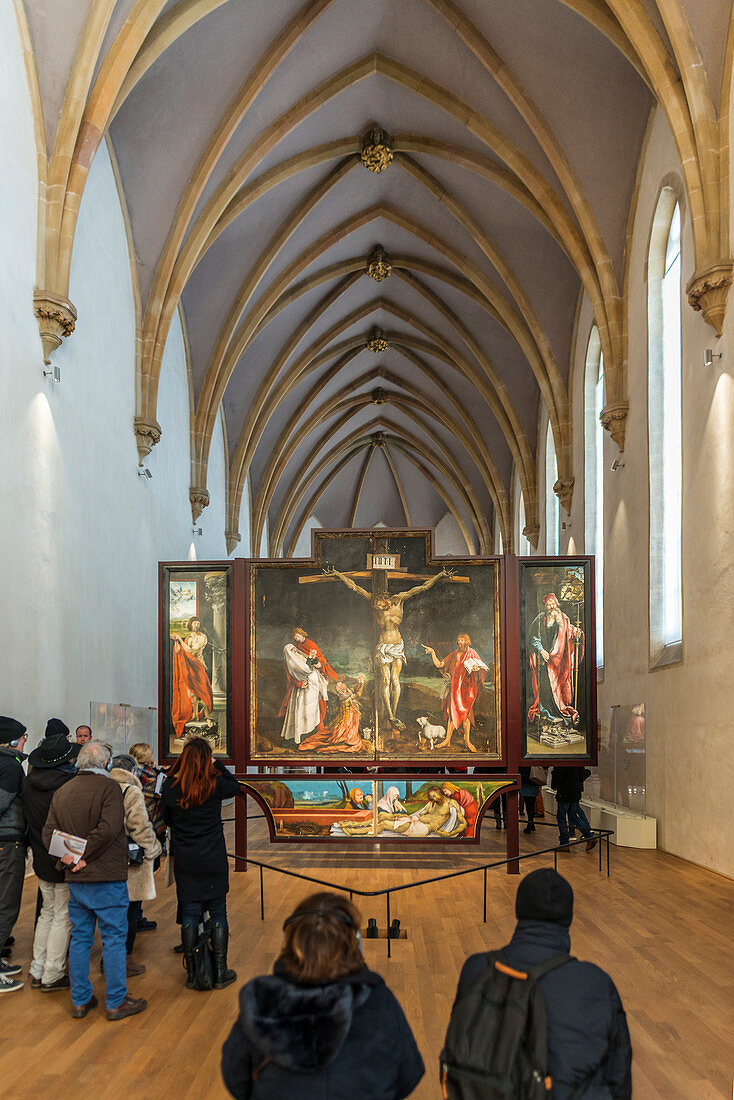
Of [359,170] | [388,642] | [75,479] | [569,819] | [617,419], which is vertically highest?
[359,170]

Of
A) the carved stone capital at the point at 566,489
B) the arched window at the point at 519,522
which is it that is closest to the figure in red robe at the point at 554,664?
the carved stone capital at the point at 566,489

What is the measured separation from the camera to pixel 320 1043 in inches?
92.0

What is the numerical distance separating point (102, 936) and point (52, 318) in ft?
24.4

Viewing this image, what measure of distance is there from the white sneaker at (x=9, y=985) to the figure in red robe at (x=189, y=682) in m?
5.35

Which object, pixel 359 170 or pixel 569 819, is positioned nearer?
pixel 569 819

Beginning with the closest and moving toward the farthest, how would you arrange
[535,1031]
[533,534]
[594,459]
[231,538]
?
[535,1031]
[594,459]
[533,534]
[231,538]

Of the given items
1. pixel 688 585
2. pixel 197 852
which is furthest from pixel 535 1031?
pixel 688 585

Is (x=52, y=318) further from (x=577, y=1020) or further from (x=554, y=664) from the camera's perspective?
(x=577, y=1020)

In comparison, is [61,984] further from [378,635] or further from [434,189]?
[434,189]

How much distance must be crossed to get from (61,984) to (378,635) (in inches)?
233

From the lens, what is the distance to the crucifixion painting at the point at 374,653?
11.2 m

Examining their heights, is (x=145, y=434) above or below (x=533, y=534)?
above

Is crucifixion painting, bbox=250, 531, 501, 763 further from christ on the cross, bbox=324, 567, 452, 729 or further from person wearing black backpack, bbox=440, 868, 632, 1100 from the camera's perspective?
person wearing black backpack, bbox=440, 868, 632, 1100

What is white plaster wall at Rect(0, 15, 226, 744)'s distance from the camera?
1017 cm
